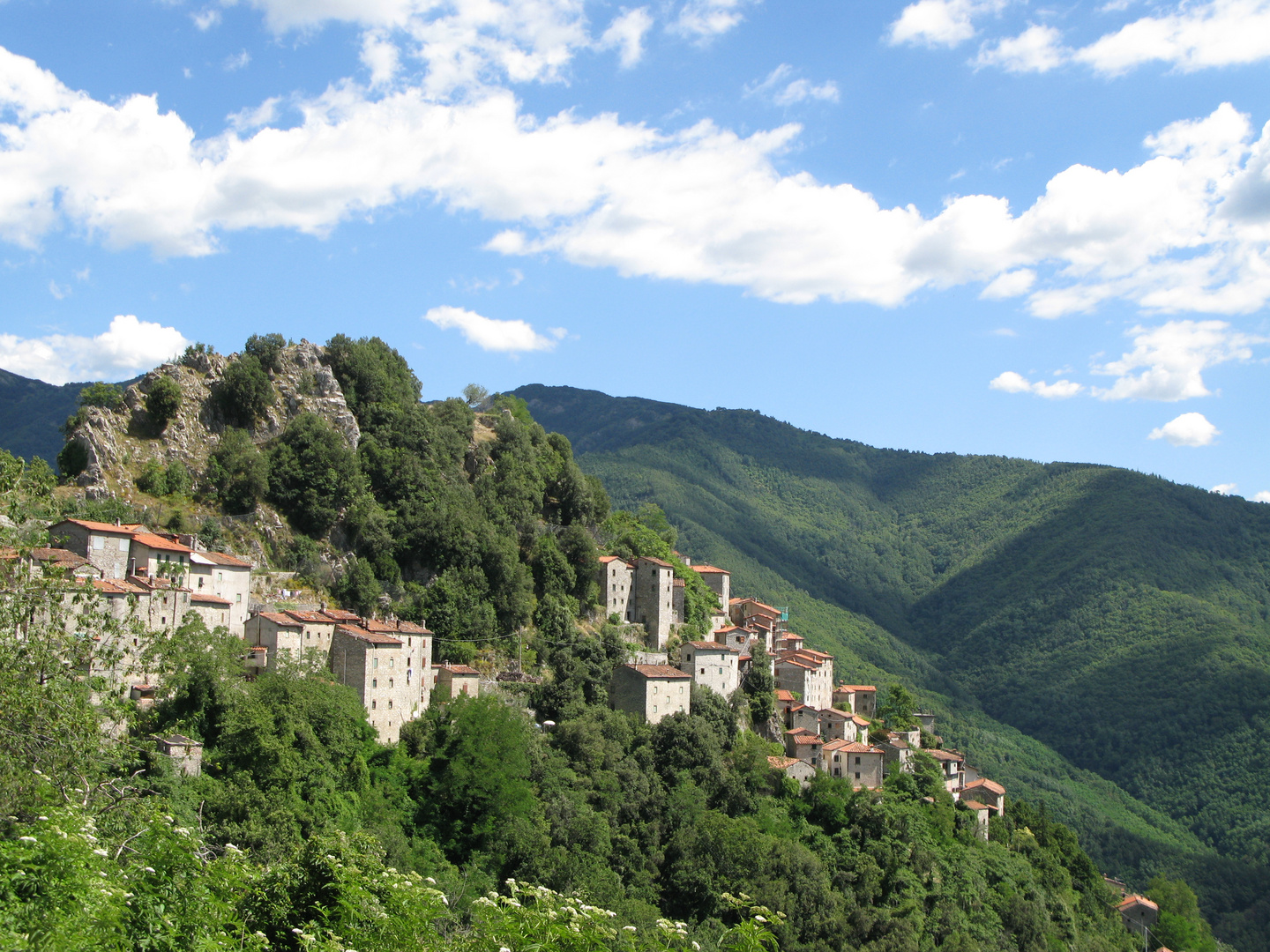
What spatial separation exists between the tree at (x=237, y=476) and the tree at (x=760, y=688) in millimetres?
33452

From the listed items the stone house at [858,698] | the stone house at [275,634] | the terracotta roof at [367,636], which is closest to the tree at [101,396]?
the stone house at [275,634]

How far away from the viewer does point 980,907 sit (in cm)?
6391

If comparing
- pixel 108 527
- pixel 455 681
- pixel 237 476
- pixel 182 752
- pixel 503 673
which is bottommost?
pixel 182 752

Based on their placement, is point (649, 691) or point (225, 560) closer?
point (225, 560)

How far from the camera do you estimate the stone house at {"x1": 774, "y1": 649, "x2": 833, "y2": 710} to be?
2945 inches

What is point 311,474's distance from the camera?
197ft

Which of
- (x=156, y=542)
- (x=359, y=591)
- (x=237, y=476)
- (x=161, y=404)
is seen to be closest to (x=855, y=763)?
(x=359, y=591)

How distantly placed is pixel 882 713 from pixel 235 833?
202ft

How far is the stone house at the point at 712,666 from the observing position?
215 feet

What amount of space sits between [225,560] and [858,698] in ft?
179

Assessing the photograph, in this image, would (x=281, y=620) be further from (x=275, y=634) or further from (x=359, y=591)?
(x=359, y=591)

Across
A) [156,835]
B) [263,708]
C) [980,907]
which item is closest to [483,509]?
[263,708]

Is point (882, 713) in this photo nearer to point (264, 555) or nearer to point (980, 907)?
point (980, 907)

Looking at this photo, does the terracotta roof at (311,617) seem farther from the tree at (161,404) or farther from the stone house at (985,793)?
the stone house at (985,793)
